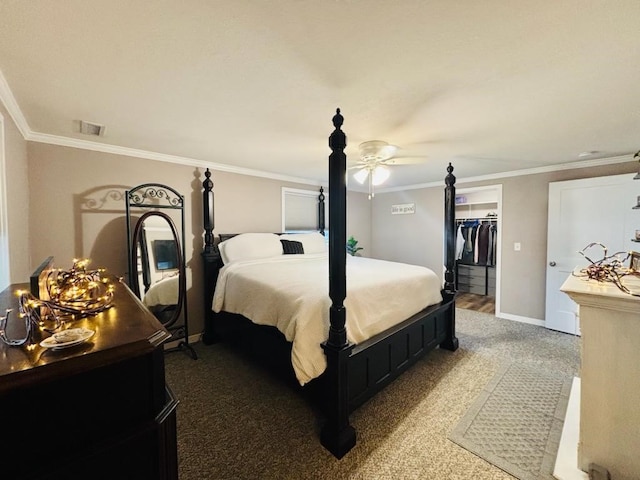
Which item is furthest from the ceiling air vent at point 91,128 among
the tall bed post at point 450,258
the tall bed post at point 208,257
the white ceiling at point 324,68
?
the tall bed post at point 450,258

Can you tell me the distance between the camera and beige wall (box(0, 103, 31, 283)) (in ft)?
5.78

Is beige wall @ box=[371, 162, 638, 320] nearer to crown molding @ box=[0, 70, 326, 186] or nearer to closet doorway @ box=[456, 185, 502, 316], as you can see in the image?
closet doorway @ box=[456, 185, 502, 316]

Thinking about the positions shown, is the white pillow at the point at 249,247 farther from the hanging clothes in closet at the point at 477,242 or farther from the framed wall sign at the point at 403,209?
the hanging clothes in closet at the point at 477,242

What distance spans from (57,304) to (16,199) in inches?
67.9

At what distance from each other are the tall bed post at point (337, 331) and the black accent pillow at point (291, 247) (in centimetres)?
198

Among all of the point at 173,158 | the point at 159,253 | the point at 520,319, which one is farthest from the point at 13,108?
the point at 520,319

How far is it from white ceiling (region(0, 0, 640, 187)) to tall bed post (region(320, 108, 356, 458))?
45 centimetres

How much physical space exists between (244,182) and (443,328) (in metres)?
3.16

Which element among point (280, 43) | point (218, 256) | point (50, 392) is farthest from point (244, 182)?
point (50, 392)

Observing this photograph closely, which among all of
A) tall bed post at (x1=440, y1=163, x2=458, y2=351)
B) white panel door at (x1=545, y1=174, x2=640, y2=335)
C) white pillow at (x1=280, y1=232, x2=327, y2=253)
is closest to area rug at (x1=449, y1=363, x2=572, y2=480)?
tall bed post at (x1=440, y1=163, x2=458, y2=351)

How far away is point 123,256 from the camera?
2771mm

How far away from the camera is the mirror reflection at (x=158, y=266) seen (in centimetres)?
270

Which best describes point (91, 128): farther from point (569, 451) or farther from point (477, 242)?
point (477, 242)

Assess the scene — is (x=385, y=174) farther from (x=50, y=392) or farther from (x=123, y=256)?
(x=123, y=256)
